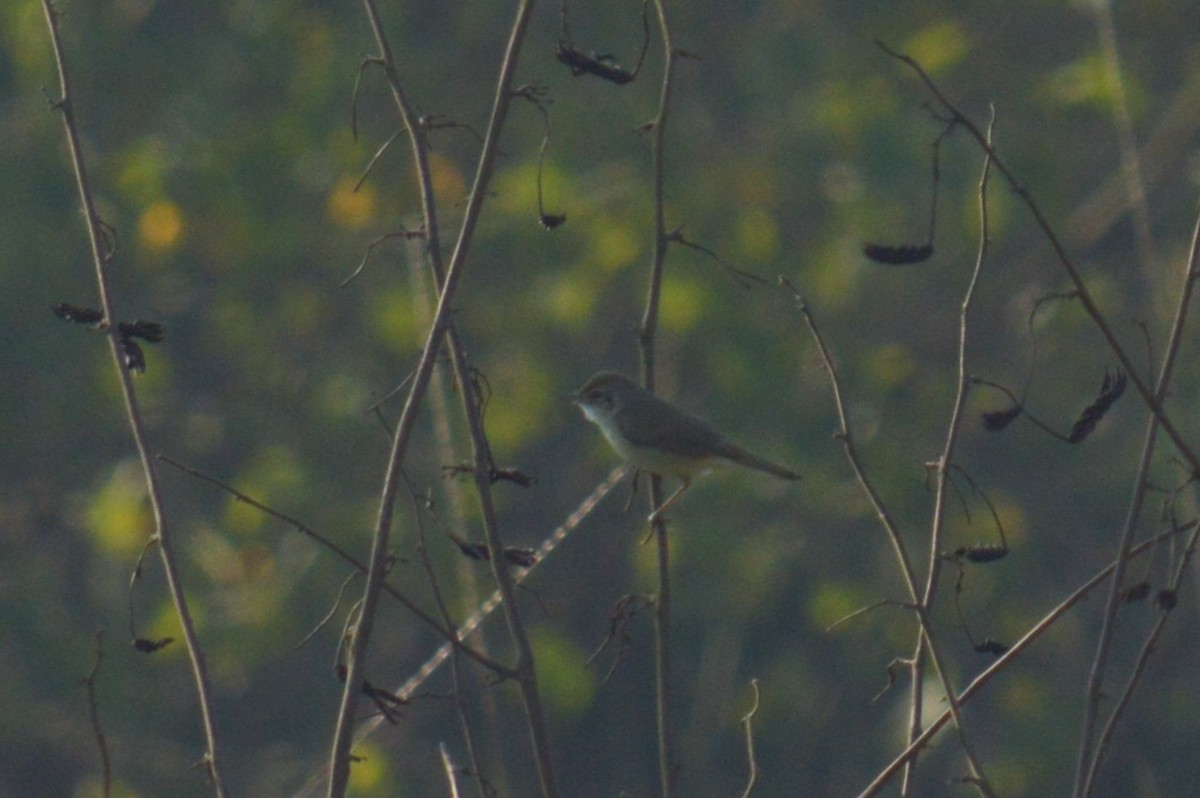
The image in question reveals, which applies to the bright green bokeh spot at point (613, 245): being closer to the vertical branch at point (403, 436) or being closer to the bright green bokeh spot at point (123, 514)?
the bright green bokeh spot at point (123, 514)

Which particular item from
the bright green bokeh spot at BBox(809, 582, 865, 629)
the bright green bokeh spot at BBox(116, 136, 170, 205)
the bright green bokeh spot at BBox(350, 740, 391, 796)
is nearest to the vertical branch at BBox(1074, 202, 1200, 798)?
the bright green bokeh spot at BBox(350, 740, 391, 796)

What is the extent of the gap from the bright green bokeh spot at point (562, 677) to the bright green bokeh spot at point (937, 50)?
2.96 m

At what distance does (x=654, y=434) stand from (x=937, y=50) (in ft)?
13.5

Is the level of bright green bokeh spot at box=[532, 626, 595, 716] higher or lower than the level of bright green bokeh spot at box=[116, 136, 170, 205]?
lower

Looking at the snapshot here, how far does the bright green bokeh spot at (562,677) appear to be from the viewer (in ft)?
22.4

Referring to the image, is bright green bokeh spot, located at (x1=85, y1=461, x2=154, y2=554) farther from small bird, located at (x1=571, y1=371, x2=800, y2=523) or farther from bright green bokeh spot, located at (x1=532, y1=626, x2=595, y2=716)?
small bird, located at (x1=571, y1=371, x2=800, y2=523)

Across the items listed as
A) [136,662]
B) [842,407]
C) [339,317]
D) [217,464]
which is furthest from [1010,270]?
[842,407]

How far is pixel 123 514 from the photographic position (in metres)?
7.09

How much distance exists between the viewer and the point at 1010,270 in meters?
9.08

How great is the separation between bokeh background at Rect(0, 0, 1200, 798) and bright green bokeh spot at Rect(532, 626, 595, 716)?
539 mm

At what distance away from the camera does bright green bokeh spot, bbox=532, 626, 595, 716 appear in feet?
22.4

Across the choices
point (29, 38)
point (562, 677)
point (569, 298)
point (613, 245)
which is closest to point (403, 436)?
point (562, 677)

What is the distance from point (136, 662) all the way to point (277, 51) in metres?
2.97

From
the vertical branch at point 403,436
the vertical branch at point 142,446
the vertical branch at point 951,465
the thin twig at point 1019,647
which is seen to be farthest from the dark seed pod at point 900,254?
the vertical branch at point 142,446
